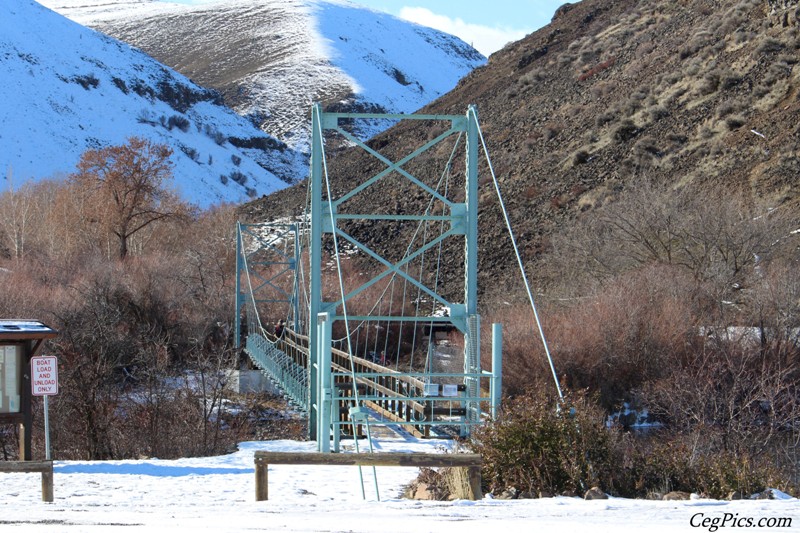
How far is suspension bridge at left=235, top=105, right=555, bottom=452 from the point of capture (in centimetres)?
1104

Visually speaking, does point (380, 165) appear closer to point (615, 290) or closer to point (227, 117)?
point (615, 290)

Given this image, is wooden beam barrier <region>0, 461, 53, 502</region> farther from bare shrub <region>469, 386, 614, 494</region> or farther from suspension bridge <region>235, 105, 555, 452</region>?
bare shrub <region>469, 386, 614, 494</region>

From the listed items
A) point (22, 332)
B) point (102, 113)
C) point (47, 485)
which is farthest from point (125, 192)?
point (102, 113)

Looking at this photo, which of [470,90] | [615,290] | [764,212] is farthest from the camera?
[470,90]

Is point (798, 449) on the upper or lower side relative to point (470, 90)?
lower

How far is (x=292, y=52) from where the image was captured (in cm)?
12788

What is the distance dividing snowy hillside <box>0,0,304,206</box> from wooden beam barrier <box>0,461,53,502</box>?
55.4 metres

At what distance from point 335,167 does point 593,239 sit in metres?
24.2

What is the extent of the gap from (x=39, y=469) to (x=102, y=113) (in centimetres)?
7274

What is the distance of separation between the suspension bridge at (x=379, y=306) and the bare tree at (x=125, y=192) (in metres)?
4.15

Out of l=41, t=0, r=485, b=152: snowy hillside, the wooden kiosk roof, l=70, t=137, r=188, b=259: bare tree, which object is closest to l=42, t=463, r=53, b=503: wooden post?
the wooden kiosk roof

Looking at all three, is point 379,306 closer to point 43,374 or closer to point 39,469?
point 43,374

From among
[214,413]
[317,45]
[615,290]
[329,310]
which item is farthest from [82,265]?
[317,45]

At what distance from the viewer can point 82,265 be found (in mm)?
35500
